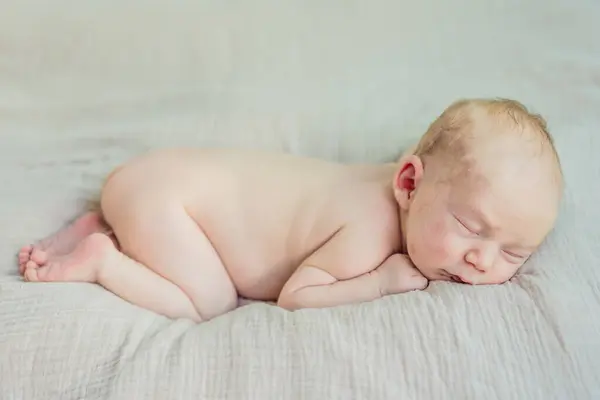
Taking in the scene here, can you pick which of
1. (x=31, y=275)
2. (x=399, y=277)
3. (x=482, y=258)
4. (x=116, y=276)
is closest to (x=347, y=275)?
(x=399, y=277)

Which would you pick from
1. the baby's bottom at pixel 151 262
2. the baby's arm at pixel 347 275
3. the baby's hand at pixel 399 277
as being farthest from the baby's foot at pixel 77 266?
the baby's hand at pixel 399 277

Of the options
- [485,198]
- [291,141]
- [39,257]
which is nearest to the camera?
[485,198]

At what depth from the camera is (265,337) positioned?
942 millimetres

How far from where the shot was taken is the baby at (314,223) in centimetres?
103

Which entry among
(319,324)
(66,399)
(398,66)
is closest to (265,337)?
(319,324)

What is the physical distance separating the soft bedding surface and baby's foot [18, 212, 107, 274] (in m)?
0.02

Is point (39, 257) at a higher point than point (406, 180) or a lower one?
lower

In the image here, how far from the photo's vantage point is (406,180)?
1.12 m

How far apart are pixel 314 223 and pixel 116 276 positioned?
28cm

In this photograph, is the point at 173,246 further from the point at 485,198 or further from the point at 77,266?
the point at 485,198

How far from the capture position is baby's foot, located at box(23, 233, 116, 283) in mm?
1068

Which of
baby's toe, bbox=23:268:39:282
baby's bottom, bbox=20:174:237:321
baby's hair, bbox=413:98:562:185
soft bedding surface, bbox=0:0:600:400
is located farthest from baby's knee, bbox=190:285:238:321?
baby's hair, bbox=413:98:562:185

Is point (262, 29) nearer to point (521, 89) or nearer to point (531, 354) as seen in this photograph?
point (521, 89)

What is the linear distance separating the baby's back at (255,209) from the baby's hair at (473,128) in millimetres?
147
